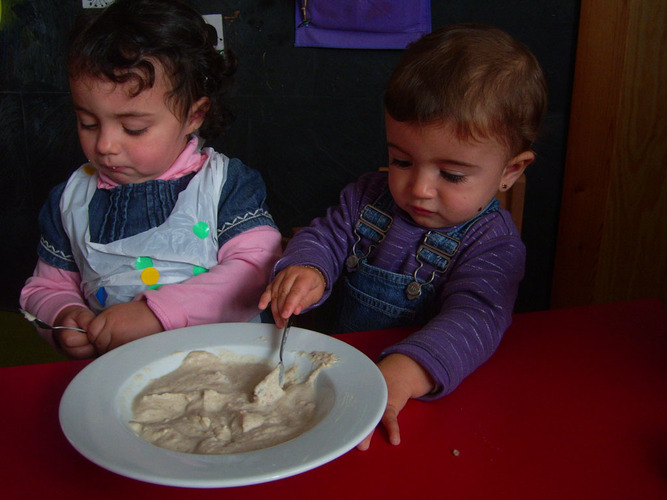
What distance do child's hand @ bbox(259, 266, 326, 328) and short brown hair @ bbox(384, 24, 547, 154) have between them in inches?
12.8

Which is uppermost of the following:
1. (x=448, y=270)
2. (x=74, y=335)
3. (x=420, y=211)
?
(x=420, y=211)

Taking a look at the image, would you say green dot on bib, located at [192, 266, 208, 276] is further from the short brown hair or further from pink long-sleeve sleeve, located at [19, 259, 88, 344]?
the short brown hair

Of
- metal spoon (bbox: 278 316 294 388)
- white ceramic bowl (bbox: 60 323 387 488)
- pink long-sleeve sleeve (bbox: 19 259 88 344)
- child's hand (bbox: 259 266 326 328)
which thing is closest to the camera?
white ceramic bowl (bbox: 60 323 387 488)

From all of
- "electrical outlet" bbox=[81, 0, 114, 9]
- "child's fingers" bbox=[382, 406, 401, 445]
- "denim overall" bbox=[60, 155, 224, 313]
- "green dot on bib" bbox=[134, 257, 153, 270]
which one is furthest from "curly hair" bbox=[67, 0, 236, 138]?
"electrical outlet" bbox=[81, 0, 114, 9]

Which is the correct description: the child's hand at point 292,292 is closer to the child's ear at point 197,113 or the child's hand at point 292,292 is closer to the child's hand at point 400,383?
the child's hand at point 400,383

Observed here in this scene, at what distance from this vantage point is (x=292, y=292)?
0.98 meters

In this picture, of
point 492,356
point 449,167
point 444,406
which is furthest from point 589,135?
point 444,406

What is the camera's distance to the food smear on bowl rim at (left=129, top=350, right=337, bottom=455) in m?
0.67

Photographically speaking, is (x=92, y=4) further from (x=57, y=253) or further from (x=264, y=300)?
(x=264, y=300)

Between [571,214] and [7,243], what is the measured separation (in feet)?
7.73

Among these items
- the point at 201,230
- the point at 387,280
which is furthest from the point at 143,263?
the point at 387,280

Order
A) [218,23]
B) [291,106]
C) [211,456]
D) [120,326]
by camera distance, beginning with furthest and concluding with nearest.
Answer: [291,106] → [218,23] → [120,326] → [211,456]

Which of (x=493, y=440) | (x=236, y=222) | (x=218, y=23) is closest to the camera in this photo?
(x=493, y=440)

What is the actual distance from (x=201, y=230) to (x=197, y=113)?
0.89ft
